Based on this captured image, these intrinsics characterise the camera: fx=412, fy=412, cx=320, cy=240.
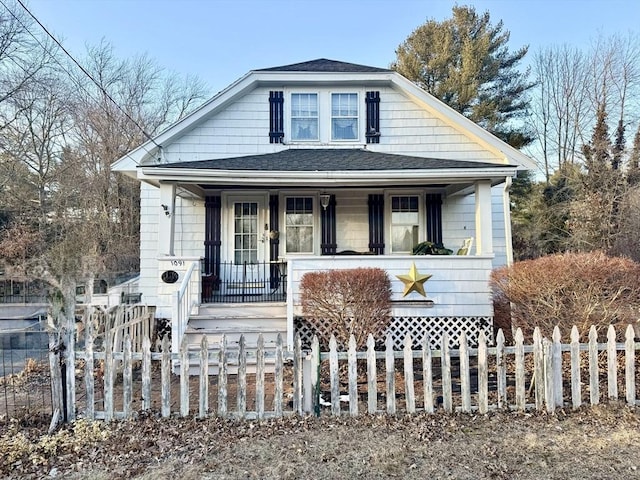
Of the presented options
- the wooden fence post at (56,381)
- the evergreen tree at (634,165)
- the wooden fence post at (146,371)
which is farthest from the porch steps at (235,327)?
the evergreen tree at (634,165)

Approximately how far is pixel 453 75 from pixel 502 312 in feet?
67.2

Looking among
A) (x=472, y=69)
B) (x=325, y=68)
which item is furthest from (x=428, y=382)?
(x=472, y=69)

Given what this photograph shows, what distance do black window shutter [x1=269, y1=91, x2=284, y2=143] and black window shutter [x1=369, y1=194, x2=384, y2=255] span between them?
8.95ft

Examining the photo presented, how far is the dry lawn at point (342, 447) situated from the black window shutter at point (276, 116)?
7.39 meters

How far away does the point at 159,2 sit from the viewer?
11383 mm

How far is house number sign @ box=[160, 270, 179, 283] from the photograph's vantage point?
755 cm

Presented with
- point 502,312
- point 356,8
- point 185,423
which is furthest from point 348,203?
point 356,8

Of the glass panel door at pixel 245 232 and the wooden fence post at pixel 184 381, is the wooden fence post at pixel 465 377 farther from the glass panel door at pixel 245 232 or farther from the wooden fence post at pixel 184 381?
the glass panel door at pixel 245 232

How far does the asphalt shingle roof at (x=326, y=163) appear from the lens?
26.2 feet

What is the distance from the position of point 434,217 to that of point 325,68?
15.1 feet

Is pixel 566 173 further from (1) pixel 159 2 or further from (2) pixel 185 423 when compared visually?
(2) pixel 185 423

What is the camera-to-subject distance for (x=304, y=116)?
10336 mm

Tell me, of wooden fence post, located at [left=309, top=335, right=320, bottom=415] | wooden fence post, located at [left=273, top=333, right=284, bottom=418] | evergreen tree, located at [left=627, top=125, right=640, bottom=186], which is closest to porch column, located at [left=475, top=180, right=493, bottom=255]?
wooden fence post, located at [left=309, top=335, right=320, bottom=415]

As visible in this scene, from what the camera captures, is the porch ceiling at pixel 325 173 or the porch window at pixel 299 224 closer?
the porch ceiling at pixel 325 173
